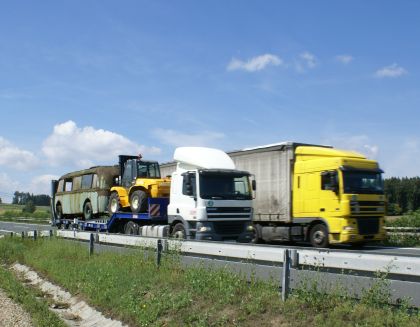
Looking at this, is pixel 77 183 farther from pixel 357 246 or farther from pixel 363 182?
pixel 363 182

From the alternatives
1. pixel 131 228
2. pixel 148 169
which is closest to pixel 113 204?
pixel 131 228

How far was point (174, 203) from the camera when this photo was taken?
16688 millimetres

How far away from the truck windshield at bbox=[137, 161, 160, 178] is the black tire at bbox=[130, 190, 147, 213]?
860 mm

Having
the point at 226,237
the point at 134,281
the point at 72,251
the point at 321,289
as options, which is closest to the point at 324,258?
the point at 321,289

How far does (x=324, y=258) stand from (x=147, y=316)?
10.1 ft

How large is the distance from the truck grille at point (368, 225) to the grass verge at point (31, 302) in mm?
9864

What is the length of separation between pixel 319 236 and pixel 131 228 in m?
7.15

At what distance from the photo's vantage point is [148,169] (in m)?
20.4

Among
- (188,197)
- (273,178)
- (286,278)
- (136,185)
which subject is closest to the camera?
(286,278)

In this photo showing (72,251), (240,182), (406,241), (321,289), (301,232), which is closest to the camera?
(321,289)

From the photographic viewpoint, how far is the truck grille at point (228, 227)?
15.4 meters

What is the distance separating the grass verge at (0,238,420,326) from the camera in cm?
593

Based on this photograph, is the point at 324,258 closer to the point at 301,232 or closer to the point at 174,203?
the point at 174,203

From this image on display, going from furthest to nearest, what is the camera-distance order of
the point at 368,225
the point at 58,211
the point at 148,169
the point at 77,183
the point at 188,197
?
the point at 58,211
the point at 77,183
the point at 148,169
the point at 368,225
the point at 188,197
